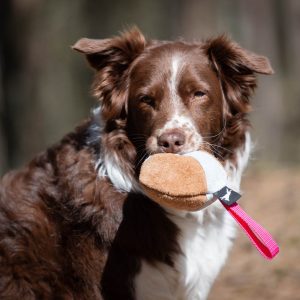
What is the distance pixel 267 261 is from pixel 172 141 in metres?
3.70

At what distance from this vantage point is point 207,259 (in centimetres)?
550

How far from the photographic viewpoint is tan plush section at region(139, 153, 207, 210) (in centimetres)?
476

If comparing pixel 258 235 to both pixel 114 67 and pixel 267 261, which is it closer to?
pixel 114 67

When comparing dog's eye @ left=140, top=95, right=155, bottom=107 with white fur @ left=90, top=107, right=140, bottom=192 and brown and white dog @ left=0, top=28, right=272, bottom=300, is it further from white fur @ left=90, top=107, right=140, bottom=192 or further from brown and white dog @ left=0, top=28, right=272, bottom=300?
white fur @ left=90, top=107, right=140, bottom=192

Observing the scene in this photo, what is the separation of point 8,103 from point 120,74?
1140 cm

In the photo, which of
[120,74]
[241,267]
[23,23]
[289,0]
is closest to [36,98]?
[23,23]

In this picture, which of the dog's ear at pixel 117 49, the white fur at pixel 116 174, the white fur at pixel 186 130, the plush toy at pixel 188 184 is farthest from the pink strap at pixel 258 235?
the dog's ear at pixel 117 49

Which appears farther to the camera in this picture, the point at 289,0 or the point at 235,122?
the point at 289,0

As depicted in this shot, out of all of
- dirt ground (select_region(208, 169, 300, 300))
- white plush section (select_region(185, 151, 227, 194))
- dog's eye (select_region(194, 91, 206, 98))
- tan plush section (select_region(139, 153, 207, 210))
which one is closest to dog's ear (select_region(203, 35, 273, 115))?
dog's eye (select_region(194, 91, 206, 98))

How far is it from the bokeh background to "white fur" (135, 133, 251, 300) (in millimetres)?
1046

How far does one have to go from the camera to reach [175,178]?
4.77m

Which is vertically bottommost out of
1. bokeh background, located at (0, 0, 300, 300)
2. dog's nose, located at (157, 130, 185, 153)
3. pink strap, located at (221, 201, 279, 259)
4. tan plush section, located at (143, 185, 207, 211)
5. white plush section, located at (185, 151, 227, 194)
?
bokeh background, located at (0, 0, 300, 300)

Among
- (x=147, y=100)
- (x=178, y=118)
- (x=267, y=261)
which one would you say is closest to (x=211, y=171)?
(x=178, y=118)

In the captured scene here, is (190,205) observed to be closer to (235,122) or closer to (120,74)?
(235,122)
